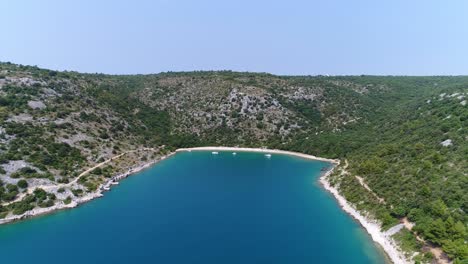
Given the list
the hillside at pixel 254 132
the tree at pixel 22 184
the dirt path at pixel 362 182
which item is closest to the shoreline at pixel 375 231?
the hillside at pixel 254 132

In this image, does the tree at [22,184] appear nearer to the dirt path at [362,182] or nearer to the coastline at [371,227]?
the coastline at [371,227]

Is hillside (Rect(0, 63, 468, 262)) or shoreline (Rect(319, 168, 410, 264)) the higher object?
hillside (Rect(0, 63, 468, 262))

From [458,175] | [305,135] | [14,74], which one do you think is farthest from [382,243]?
[14,74]

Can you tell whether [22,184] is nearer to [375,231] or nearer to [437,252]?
[375,231]

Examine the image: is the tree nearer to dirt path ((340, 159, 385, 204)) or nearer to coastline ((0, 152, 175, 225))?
coastline ((0, 152, 175, 225))

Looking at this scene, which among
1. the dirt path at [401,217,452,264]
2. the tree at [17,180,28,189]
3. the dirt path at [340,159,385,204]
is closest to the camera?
the dirt path at [401,217,452,264]

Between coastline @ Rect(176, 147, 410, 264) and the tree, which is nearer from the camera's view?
coastline @ Rect(176, 147, 410, 264)

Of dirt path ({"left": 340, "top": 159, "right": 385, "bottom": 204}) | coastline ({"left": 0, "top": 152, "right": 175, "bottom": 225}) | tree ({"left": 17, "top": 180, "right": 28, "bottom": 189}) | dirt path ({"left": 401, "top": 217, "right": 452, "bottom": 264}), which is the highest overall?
dirt path ({"left": 340, "top": 159, "right": 385, "bottom": 204})

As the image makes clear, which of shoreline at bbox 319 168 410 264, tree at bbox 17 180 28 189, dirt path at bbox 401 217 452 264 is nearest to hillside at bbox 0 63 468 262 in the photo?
tree at bbox 17 180 28 189
